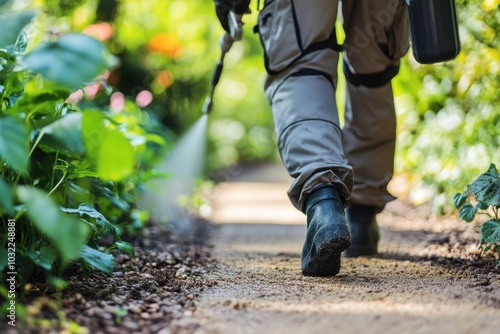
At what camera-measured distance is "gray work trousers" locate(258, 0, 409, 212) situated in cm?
193

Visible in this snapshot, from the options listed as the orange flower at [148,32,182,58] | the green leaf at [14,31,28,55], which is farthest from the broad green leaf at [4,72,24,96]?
the orange flower at [148,32,182,58]

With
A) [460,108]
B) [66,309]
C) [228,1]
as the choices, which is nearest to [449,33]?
[228,1]

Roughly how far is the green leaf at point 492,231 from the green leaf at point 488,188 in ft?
0.21

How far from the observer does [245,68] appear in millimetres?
9719

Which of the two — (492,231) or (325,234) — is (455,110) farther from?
(325,234)

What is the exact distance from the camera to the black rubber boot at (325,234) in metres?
1.76

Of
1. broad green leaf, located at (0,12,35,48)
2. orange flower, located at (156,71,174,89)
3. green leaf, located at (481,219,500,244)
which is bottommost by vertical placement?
green leaf, located at (481,219,500,244)

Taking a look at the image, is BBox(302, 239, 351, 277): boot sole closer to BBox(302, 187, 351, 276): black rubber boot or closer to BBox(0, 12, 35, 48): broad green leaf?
BBox(302, 187, 351, 276): black rubber boot

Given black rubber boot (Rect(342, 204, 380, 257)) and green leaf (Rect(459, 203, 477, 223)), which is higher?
green leaf (Rect(459, 203, 477, 223))

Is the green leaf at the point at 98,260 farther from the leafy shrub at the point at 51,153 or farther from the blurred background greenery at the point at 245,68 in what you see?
the blurred background greenery at the point at 245,68

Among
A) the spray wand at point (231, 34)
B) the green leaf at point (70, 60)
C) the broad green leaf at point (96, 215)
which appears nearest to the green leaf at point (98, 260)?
the broad green leaf at point (96, 215)

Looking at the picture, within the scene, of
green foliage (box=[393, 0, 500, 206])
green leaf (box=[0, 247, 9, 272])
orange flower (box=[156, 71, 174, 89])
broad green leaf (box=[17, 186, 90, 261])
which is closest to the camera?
broad green leaf (box=[17, 186, 90, 261])

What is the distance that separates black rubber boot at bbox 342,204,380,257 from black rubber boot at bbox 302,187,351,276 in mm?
476

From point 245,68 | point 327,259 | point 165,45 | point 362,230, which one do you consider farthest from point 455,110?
point 245,68
